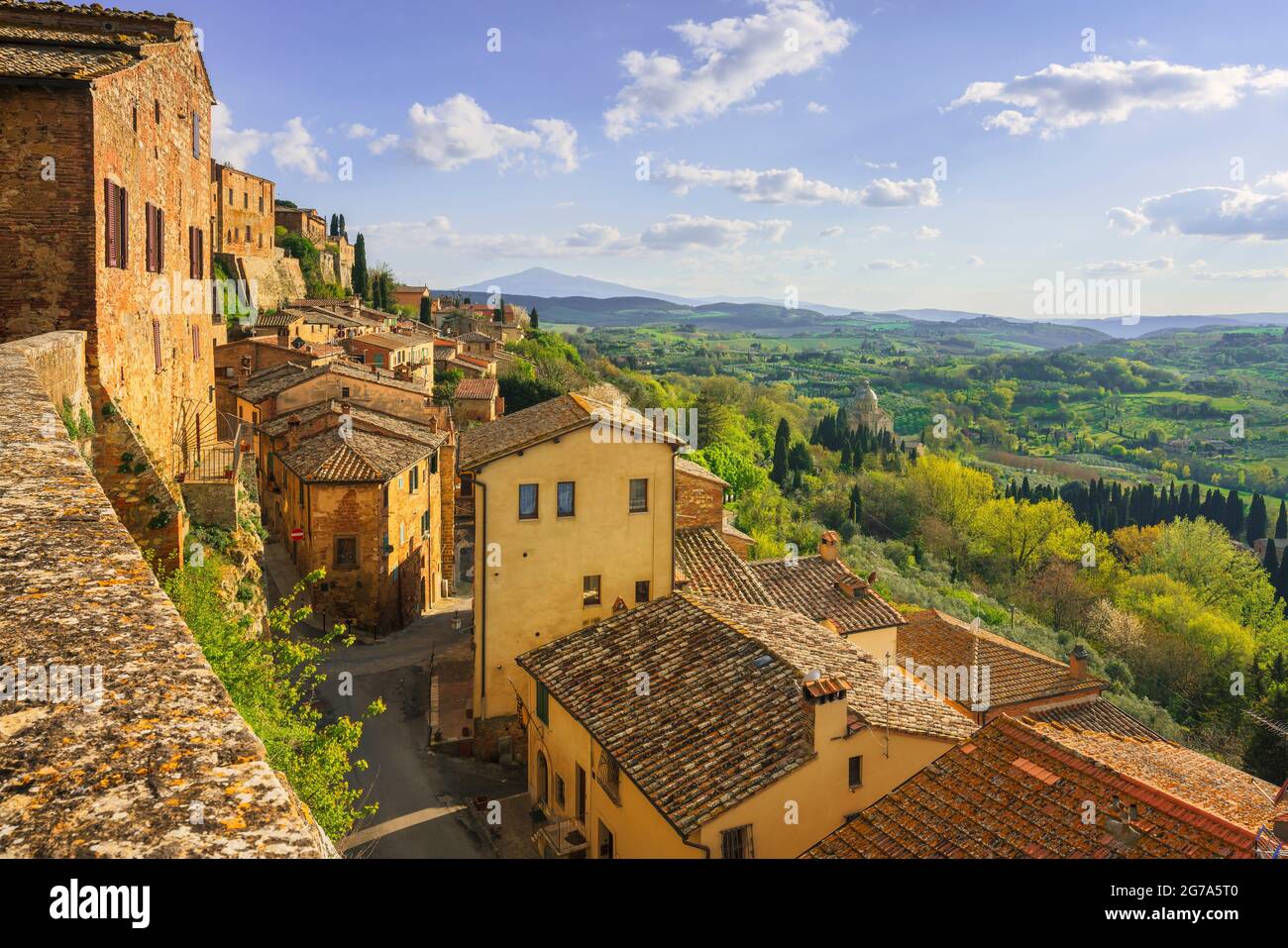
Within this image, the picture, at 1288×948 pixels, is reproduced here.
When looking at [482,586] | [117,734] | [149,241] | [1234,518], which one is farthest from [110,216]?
[1234,518]

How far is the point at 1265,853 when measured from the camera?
8.99m

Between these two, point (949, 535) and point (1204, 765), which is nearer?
point (1204, 765)

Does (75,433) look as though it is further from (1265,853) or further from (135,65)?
(1265,853)

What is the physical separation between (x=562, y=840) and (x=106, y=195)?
1302 cm

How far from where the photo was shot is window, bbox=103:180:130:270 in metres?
13.6

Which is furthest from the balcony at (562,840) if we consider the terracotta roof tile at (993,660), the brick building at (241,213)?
the brick building at (241,213)

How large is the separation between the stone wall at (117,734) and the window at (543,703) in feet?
46.3

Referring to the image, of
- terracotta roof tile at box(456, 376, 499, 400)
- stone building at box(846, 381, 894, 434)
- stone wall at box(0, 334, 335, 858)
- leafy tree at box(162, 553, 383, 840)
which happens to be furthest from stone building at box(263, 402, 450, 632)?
stone building at box(846, 381, 894, 434)

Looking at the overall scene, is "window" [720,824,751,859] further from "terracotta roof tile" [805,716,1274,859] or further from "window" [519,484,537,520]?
"window" [519,484,537,520]

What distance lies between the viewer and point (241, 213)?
67125 mm
